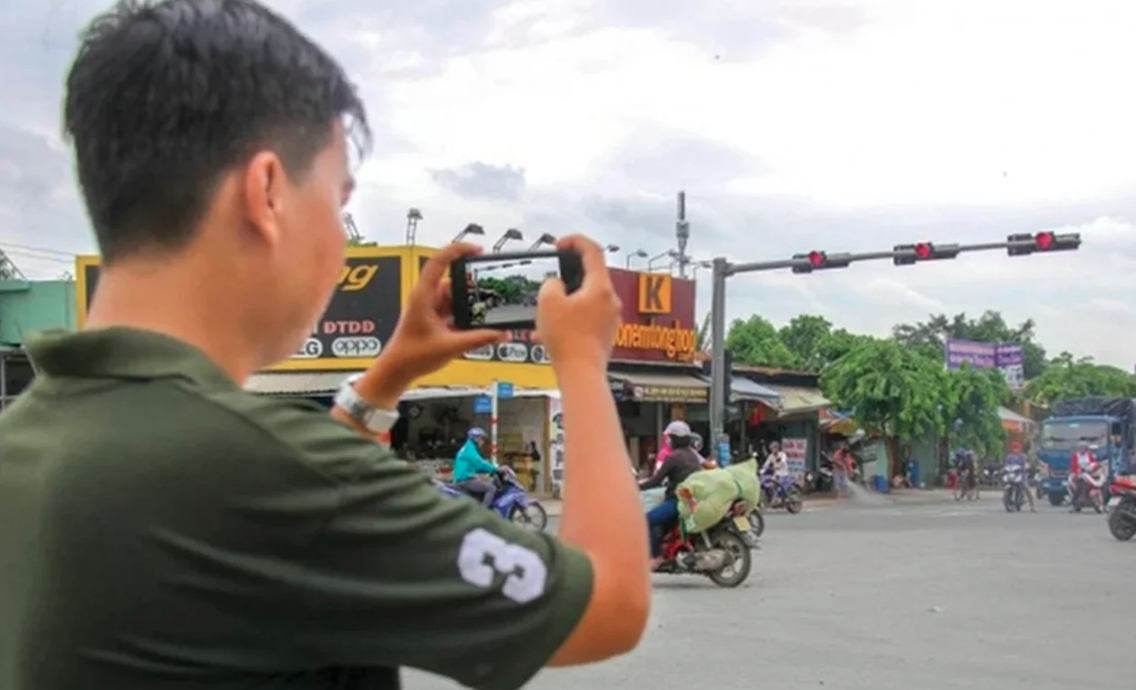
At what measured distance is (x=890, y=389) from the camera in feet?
119

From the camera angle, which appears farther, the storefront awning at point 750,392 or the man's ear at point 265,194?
the storefront awning at point 750,392

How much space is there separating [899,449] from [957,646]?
1343 inches

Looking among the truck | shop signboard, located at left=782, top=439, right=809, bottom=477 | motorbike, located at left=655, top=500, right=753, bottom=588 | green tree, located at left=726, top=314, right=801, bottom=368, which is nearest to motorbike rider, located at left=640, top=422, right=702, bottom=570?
motorbike, located at left=655, top=500, right=753, bottom=588

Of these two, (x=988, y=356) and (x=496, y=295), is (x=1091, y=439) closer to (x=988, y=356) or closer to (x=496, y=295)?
(x=988, y=356)

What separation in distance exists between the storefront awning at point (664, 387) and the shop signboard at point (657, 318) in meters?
0.55

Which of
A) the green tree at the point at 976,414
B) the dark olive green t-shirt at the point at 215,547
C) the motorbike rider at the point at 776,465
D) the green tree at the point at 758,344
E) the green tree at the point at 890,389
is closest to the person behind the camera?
the dark olive green t-shirt at the point at 215,547

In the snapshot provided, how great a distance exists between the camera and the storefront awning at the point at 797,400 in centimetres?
3438

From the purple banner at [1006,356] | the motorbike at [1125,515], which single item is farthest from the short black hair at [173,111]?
the purple banner at [1006,356]

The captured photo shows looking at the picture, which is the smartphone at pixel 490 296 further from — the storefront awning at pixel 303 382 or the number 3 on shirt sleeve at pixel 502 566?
the storefront awning at pixel 303 382

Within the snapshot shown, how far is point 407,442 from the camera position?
2727cm

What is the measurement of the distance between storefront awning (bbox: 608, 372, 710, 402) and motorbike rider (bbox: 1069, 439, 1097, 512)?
8110 millimetres

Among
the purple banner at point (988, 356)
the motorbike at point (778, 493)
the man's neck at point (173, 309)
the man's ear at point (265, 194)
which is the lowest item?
the motorbike at point (778, 493)

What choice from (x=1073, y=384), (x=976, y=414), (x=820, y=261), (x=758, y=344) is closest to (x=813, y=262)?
(x=820, y=261)

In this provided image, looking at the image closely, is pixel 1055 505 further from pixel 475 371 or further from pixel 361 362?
pixel 361 362
